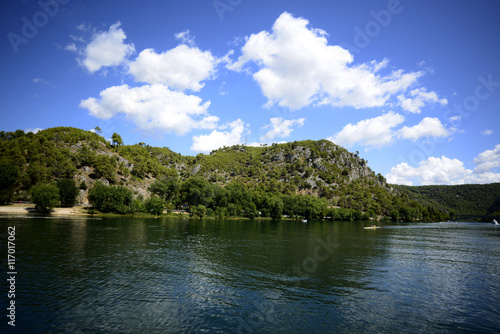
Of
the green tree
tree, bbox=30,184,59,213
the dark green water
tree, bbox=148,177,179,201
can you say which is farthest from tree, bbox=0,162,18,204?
the dark green water

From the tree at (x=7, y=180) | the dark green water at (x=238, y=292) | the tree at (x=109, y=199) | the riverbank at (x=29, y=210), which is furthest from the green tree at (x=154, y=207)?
the dark green water at (x=238, y=292)

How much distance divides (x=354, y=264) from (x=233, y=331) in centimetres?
3376

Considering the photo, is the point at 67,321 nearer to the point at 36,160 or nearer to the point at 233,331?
the point at 233,331

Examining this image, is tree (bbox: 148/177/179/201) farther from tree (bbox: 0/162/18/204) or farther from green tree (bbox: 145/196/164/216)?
tree (bbox: 0/162/18/204)

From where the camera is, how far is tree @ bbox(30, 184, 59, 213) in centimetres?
12588

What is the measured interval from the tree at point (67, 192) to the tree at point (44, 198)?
1404cm

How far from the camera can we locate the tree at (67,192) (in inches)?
5782

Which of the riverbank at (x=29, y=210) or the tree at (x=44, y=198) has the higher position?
the tree at (x=44, y=198)

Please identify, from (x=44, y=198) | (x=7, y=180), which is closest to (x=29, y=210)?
(x=44, y=198)

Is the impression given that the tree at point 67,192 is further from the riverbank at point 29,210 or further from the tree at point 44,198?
the tree at point 44,198

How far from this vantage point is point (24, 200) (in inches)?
6043

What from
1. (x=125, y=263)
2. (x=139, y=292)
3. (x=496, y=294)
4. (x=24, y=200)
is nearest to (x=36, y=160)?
(x=24, y=200)

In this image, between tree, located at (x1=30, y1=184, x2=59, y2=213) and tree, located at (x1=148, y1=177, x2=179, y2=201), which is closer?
tree, located at (x1=30, y1=184, x2=59, y2=213)

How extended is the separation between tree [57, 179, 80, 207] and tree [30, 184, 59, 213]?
1404 centimetres
